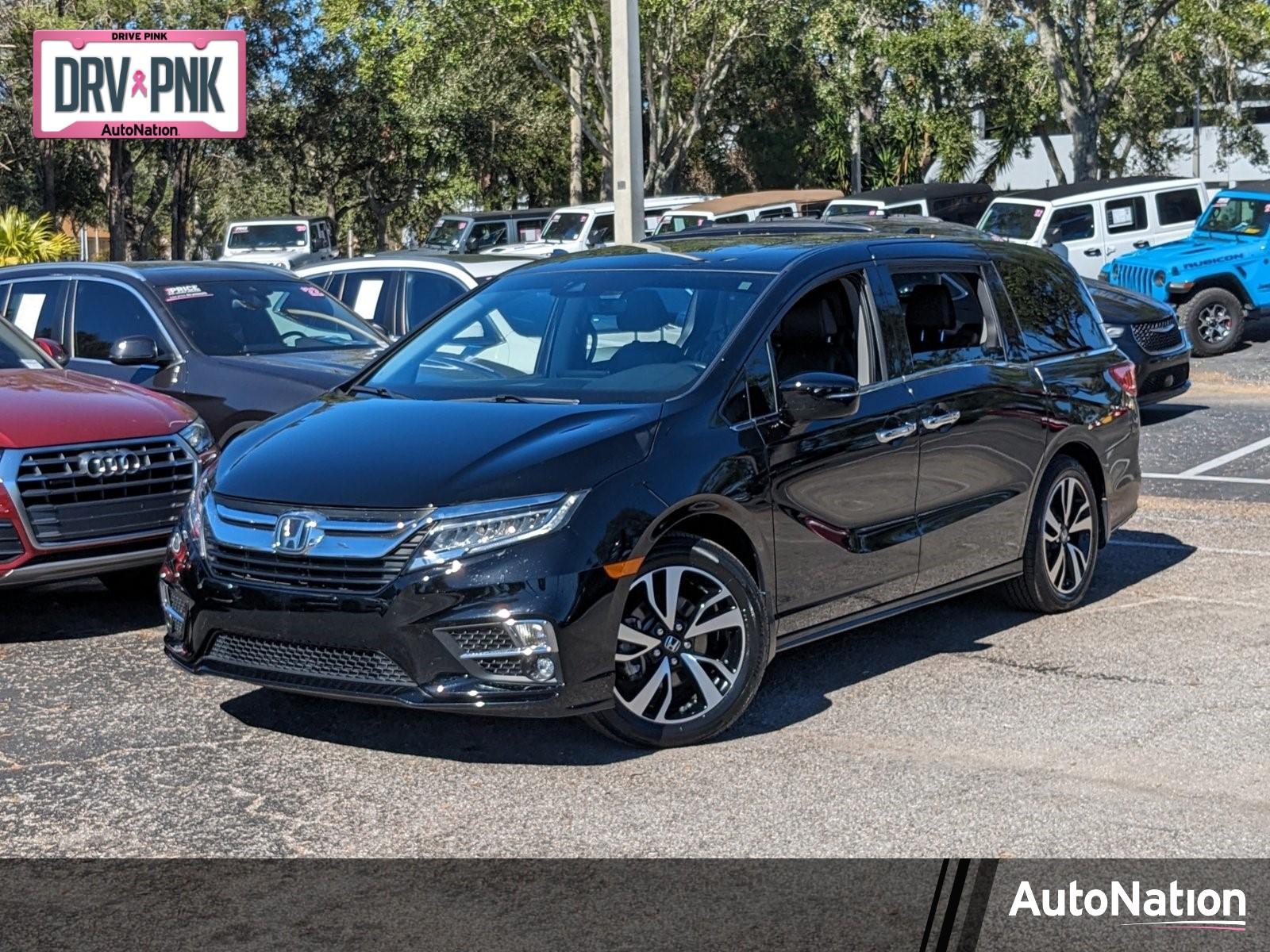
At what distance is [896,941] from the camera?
4160 millimetres

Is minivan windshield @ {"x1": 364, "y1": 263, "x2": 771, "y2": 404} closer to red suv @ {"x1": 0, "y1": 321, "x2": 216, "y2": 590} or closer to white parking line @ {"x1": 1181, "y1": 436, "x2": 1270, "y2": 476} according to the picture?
red suv @ {"x1": 0, "y1": 321, "x2": 216, "y2": 590}

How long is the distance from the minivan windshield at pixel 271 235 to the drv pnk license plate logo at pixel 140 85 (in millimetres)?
4619

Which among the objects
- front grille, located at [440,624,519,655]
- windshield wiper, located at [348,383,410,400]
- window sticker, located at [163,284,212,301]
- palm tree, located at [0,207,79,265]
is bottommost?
front grille, located at [440,624,519,655]

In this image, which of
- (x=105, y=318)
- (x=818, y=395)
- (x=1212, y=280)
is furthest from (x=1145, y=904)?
(x=1212, y=280)

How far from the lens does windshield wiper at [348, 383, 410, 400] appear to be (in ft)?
21.2

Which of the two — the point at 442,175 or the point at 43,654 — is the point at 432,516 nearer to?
the point at 43,654

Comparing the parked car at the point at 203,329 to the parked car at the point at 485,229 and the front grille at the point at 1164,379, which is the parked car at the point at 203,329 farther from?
the parked car at the point at 485,229

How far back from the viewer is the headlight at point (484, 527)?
5340 millimetres

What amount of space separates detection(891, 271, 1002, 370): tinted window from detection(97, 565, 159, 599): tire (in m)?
3.97

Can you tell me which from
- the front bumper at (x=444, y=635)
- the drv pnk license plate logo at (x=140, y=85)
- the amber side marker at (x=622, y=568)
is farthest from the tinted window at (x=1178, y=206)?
the front bumper at (x=444, y=635)

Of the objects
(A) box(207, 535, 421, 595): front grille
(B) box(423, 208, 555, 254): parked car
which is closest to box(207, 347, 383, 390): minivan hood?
(A) box(207, 535, 421, 595): front grille

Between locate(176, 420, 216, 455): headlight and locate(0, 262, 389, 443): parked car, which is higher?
locate(0, 262, 389, 443): parked car

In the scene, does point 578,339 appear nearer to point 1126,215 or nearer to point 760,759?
point 760,759

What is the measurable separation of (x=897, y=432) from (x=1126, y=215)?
17.9m
